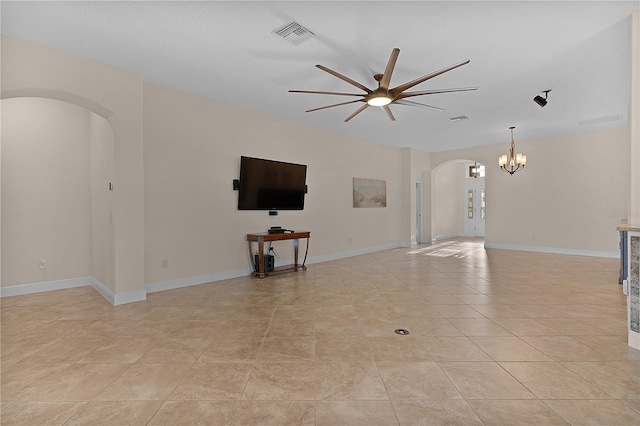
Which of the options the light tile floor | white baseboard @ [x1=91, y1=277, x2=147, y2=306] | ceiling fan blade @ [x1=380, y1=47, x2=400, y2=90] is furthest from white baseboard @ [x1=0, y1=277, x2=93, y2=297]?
ceiling fan blade @ [x1=380, y1=47, x2=400, y2=90]

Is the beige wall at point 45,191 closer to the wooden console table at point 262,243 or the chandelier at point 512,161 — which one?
the wooden console table at point 262,243

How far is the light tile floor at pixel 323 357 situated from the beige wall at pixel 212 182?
0.74 meters

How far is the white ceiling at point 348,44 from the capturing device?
2.86 m

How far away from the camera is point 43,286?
4.67 m

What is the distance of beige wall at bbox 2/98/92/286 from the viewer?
14.7ft

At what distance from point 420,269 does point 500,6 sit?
4.50 m

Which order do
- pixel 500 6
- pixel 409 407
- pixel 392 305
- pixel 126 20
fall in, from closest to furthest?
pixel 409 407 < pixel 500 6 < pixel 126 20 < pixel 392 305

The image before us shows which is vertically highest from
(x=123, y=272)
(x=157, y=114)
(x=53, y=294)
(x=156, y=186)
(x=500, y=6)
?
(x=500, y=6)

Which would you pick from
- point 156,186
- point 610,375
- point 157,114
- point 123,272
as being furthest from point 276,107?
point 610,375

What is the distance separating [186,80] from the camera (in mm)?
4422

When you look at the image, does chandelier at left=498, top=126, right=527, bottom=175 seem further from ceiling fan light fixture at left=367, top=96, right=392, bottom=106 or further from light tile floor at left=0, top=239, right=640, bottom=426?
ceiling fan light fixture at left=367, top=96, right=392, bottom=106

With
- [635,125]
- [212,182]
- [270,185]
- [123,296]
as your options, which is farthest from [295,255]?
[635,125]

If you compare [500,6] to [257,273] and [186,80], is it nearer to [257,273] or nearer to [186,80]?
[186,80]

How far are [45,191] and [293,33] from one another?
460 cm
